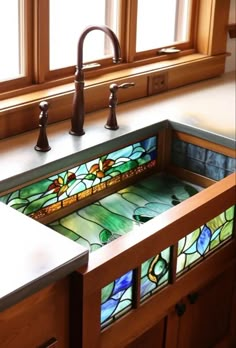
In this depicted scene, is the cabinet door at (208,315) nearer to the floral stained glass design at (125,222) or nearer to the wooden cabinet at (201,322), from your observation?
the wooden cabinet at (201,322)

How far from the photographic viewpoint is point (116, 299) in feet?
5.41

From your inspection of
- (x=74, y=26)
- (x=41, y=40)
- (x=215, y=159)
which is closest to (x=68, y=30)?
(x=74, y=26)

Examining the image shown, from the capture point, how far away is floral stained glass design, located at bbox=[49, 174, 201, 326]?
1663mm

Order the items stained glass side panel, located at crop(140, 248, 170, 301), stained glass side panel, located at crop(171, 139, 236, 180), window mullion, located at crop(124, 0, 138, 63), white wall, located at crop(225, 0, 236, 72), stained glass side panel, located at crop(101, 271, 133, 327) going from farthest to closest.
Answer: white wall, located at crop(225, 0, 236, 72) → window mullion, located at crop(124, 0, 138, 63) → stained glass side panel, located at crop(171, 139, 236, 180) → stained glass side panel, located at crop(140, 248, 170, 301) → stained glass side panel, located at crop(101, 271, 133, 327)

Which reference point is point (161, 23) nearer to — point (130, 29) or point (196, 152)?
point (130, 29)

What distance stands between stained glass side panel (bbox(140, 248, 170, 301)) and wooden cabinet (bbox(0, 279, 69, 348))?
29 centimetres

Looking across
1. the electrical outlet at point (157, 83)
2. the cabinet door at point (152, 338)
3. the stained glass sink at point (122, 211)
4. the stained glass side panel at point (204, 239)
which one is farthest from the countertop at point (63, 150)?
the cabinet door at point (152, 338)

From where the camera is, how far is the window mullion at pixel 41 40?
83.0 inches

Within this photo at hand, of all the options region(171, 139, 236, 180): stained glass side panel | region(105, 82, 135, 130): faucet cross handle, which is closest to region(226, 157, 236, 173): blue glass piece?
region(171, 139, 236, 180): stained glass side panel

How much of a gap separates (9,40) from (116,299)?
3.16 ft

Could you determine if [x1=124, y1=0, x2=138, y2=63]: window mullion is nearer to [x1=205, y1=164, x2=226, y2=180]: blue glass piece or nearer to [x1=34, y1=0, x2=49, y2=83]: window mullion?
[x1=34, y1=0, x2=49, y2=83]: window mullion

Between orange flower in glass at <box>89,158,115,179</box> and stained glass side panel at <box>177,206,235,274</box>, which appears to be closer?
stained glass side panel at <box>177,206,235,274</box>

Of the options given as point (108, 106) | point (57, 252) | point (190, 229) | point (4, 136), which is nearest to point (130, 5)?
point (108, 106)

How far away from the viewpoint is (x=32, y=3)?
210 cm
